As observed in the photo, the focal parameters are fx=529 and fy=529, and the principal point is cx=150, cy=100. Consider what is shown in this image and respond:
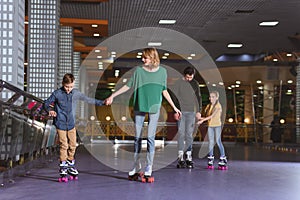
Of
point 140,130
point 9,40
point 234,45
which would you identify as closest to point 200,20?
point 234,45

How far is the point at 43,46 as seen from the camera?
37.7ft

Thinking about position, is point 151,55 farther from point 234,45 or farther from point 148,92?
point 234,45

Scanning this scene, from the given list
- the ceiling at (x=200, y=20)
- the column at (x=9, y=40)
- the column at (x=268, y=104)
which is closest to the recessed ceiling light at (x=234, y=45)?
the ceiling at (x=200, y=20)

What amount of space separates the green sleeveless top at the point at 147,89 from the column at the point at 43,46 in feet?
20.5

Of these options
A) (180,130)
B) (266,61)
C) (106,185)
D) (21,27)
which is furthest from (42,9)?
(266,61)

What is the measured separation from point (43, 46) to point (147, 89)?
6470 millimetres

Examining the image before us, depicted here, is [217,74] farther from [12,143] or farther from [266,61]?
[12,143]

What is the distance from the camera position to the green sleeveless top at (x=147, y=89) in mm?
5504

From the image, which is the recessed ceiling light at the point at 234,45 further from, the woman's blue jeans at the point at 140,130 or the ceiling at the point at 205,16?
the woman's blue jeans at the point at 140,130

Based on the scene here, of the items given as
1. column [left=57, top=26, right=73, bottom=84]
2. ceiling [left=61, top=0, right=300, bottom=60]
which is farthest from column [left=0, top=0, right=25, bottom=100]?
column [left=57, top=26, right=73, bottom=84]

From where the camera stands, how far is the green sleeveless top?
5.50 m

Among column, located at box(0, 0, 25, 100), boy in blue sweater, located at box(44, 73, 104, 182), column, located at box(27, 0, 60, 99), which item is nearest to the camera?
boy in blue sweater, located at box(44, 73, 104, 182)

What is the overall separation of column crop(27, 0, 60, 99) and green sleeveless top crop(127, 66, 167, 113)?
20.5 ft

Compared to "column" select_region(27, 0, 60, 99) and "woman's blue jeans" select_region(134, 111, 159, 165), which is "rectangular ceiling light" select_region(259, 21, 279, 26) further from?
"woman's blue jeans" select_region(134, 111, 159, 165)
